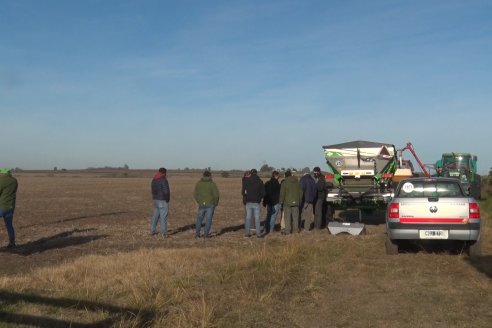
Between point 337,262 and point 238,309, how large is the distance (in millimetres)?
3810

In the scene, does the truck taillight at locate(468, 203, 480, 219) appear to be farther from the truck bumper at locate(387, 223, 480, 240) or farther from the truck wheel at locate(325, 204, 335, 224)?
the truck wheel at locate(325, 204, 335, 224)

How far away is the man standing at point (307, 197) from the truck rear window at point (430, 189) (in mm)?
4995

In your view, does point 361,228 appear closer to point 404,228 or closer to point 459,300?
point 404,228

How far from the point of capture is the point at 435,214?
10141 millimetres

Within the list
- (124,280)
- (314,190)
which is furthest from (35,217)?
(124,280)

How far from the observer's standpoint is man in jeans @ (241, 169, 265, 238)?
47.9 ft

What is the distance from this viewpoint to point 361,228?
14219mm

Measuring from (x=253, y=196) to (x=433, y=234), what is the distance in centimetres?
558

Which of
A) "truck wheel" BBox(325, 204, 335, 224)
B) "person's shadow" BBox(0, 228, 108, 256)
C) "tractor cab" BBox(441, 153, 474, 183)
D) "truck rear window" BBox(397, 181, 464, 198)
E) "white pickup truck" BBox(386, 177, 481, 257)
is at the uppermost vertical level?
"tractor cab" BBox(441, 153, 474, 183)

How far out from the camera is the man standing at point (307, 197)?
15.5 m

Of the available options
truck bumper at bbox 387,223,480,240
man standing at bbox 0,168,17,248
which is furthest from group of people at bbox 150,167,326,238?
truck bumper at bbox 387,223,480,240

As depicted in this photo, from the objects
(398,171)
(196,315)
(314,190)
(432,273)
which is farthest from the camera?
(398,171)

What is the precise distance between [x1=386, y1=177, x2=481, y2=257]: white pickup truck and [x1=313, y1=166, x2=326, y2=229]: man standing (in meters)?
5.29

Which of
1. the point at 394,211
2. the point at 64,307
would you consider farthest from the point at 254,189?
the point at 64,307
